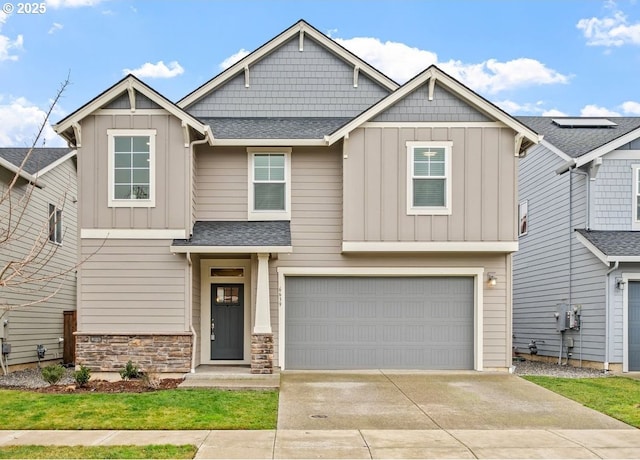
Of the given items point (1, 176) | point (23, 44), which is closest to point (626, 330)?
point (23, 44)

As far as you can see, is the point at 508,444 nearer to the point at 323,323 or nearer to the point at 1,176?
the point at 323,323

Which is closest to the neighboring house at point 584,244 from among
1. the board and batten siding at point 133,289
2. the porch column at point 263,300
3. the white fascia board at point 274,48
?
the white fascia board at point 274,48

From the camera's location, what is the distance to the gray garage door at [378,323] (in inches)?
583

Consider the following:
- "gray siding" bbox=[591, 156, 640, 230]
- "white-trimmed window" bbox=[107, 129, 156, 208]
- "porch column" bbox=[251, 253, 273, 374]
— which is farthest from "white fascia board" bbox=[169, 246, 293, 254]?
"gray siding" bbox=[591, 156, 640, 230]

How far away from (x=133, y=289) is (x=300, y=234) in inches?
150

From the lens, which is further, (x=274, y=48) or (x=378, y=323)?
(x=274, y=48)

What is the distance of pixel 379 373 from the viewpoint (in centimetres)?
1425

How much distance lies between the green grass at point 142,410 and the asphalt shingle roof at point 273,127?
5902mm

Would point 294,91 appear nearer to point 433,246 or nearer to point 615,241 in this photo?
point 433,246

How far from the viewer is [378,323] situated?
14906 millimetres

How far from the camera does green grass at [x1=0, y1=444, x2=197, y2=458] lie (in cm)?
751

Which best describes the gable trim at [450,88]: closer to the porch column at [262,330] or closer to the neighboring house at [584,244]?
the neighboring house at [584,244]

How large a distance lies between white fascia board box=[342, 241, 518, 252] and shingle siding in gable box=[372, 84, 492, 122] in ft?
8.86

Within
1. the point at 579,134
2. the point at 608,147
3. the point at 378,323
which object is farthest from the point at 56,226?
the point at 579,134
